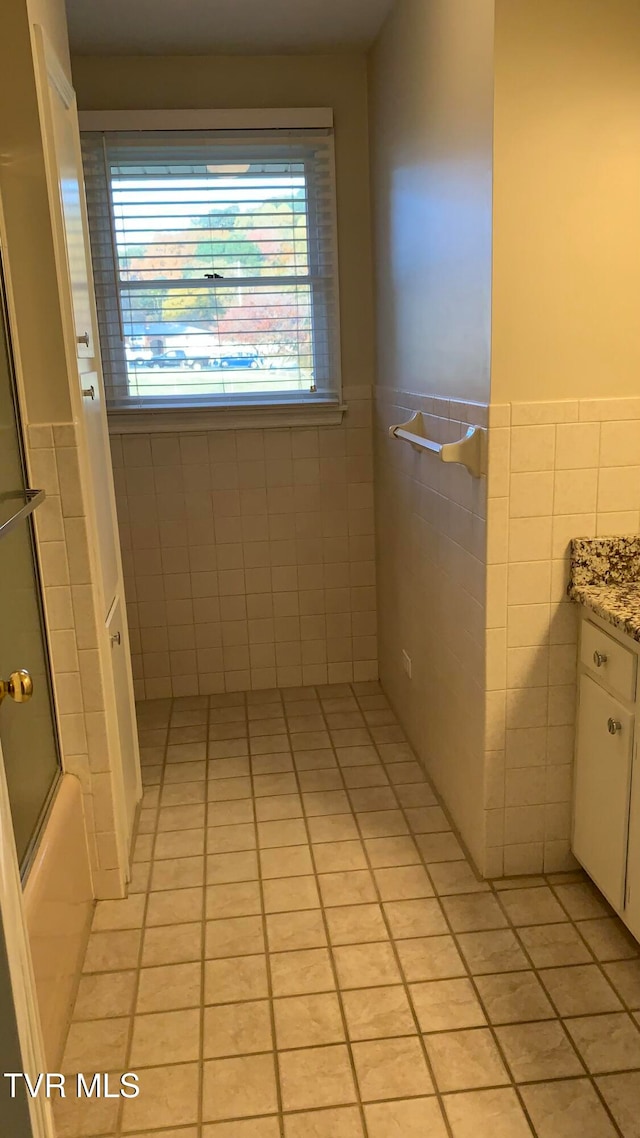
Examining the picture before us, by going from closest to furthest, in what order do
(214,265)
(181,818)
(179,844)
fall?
(179,844), (181,818), (214,265)

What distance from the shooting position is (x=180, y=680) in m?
3.71

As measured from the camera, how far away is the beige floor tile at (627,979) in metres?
1.88

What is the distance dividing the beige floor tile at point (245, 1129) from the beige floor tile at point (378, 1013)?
27 cm

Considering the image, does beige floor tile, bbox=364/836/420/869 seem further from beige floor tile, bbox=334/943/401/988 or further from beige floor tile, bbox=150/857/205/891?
beige floor tile, bbox=150/857/205/891

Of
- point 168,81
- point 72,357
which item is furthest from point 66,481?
point 168,81

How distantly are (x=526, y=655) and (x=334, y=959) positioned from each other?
0.91 meters

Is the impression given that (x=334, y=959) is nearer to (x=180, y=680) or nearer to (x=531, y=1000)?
(x=531, y=1000)

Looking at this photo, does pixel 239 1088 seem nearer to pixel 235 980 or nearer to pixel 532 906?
pixel 235 980

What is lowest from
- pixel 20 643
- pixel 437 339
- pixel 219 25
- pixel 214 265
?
pixel 20 643

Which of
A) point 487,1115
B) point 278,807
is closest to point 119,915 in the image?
Result: point 278,807

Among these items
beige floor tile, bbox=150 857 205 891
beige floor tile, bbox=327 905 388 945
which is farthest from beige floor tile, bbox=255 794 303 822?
beige floor tile, bbox=327 905 388 945

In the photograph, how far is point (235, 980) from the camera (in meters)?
2.01

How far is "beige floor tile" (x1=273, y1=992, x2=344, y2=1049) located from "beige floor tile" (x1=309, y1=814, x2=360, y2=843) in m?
0.65

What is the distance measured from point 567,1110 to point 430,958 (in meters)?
0.49
